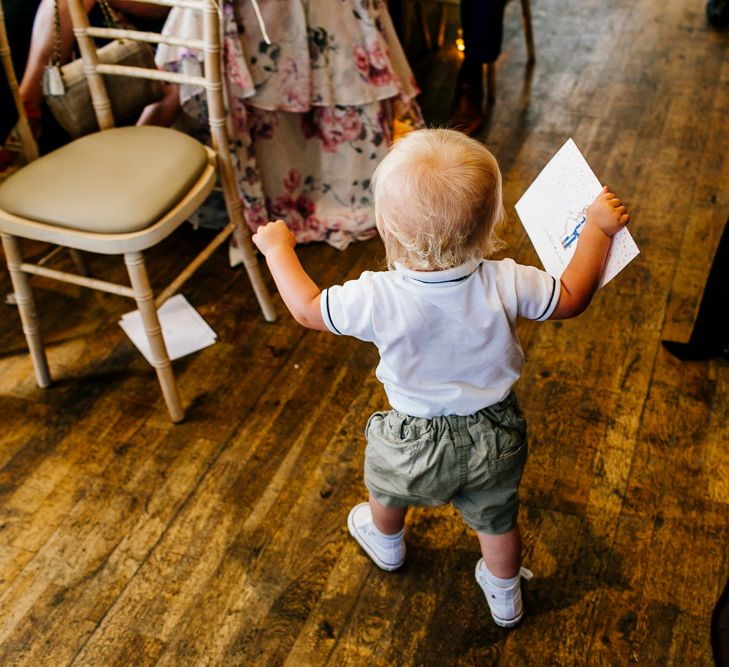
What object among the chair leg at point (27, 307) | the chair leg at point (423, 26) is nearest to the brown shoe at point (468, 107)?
the chair leg at point (423, 26)

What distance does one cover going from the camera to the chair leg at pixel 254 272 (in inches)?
76.6

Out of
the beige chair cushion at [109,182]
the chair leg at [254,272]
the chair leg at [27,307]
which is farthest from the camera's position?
the chair leg at [254,272]

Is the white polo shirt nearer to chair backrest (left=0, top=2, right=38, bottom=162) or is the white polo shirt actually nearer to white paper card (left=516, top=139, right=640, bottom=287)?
white paper card (left=516, top=139, right=640, bottom=287)

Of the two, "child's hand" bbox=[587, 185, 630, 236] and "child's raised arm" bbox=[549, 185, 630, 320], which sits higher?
"child's hand" bbox=[587, 185, 630, 236]

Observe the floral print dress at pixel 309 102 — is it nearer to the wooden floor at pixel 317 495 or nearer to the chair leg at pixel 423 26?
the wooden floor at pixel 317 495

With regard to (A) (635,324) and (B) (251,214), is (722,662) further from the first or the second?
(B) (251,214)

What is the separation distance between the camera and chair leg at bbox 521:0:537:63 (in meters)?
3.07

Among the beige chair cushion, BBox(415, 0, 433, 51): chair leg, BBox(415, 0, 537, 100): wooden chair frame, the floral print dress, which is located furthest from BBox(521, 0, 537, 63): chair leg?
the beige chair cushion

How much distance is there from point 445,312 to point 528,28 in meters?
2.44

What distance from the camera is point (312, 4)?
2062 mm

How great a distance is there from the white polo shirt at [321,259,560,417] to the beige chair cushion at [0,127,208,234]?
25.9 inches

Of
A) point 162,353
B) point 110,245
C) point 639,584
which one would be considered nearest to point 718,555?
point 639,584

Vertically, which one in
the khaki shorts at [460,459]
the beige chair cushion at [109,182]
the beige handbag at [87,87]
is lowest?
the khaki shorts at [460,459]

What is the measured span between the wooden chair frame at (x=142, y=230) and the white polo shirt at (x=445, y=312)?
0.65 meters
